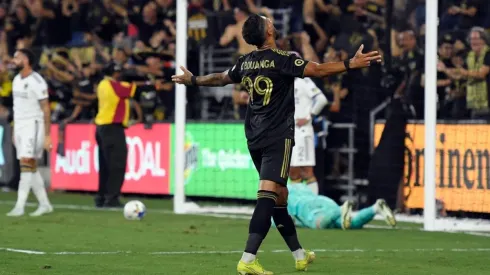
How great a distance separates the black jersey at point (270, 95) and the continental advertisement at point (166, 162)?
9.06 metres

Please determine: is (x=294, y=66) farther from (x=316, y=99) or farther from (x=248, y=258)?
(x=316, y=99)

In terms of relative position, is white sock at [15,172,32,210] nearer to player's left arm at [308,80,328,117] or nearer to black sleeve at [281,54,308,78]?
player's left arm at [308,80,328,117]

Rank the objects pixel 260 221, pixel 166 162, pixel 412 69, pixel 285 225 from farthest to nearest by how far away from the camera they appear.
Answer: pixel 166 162, pixel 412 69, pixel 285 225, pixel 260 221

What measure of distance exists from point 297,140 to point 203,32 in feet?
15.5

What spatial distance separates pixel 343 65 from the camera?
9.08 metres

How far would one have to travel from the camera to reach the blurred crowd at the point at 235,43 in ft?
54.4

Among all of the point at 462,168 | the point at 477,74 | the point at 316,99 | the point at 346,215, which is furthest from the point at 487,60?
the point at 346,215

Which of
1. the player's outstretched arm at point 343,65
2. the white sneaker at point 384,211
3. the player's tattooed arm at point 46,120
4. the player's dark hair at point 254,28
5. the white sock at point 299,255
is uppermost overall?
the player's dark hair at point 254,28

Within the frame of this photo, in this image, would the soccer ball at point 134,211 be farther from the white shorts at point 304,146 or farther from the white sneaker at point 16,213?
the white shorts at point 304,146

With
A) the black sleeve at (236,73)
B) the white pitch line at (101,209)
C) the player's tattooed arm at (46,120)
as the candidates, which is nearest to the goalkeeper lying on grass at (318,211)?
the white pitch line at (101,209)

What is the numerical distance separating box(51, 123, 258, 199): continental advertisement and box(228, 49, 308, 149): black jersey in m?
9.06

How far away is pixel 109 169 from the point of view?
61.5ft

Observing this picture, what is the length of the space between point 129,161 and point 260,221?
1235 centimetres

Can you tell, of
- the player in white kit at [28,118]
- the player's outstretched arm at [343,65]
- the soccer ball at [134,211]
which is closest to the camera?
the player's outstretched arm at [343,65]
